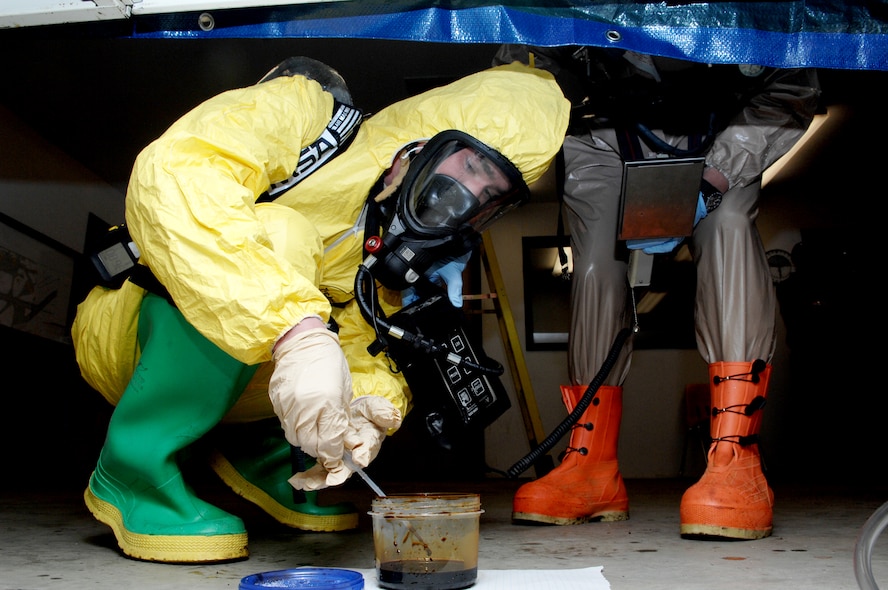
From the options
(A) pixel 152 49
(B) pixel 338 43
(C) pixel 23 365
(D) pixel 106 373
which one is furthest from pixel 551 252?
(D) pixel 106 373

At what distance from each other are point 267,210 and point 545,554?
80 centimetres

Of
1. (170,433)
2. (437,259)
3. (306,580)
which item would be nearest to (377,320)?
(437,259)

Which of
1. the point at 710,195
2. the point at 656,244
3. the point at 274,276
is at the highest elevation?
the point at 710,195

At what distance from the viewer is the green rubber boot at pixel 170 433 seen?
1336 millimetres

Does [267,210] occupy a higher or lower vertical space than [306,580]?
higher

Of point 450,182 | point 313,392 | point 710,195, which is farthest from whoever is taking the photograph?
point 710,195

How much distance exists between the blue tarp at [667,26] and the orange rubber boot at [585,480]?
82 cm

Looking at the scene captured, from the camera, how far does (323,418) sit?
1.10m

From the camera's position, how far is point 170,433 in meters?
1.37

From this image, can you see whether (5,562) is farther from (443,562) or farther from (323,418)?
(443,562)

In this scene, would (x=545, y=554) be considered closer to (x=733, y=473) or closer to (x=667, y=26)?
(x=733, y=473)

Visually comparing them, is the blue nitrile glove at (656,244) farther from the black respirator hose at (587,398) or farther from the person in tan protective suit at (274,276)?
the person in tan protective suit at (274,276)

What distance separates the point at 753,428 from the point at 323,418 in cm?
100

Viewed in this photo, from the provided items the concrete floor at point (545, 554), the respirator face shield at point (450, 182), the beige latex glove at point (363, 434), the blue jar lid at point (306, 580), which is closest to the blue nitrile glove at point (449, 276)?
the respirator face shield at point (450, 182)
